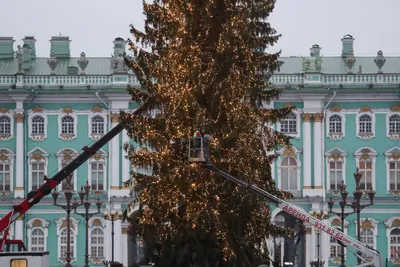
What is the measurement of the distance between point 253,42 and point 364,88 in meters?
35.6

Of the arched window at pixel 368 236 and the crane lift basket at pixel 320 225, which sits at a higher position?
the crane lift basket at pixel 320 225

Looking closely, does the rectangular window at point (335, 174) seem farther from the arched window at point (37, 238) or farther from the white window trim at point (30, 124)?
the arched window at point (37, 238)

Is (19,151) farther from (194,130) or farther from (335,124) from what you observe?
(194,130)

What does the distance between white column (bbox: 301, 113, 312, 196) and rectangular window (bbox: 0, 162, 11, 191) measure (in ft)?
58.1

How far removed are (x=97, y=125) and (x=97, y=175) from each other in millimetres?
3017

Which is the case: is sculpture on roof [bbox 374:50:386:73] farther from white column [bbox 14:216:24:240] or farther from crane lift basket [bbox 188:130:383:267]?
crane lift basket [bbox 188:130:383:267]

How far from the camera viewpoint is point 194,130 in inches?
1668

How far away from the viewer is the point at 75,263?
79.2 meters

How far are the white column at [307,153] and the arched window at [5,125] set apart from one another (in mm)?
17671

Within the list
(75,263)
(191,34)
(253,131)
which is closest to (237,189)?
(253,131)

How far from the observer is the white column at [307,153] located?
263 feet

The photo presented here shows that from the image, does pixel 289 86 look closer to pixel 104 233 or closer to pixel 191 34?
pixel 104 233

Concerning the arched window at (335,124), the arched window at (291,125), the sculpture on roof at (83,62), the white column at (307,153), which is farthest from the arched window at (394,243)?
the sculpture on roof at (83,62)

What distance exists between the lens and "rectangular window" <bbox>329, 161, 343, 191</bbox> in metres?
80.4
